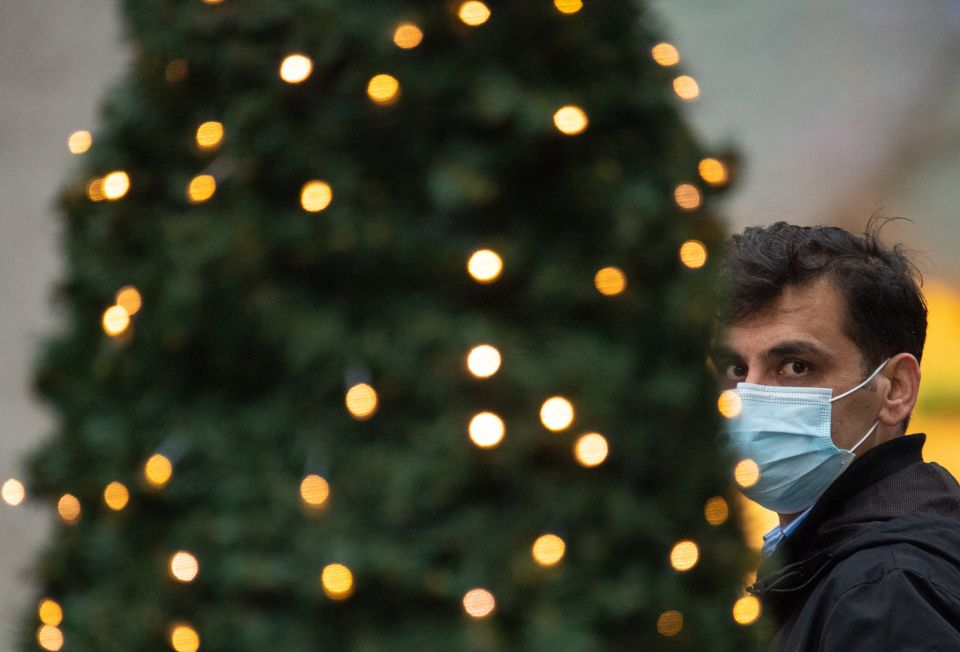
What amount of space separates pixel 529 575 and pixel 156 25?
2.92ft

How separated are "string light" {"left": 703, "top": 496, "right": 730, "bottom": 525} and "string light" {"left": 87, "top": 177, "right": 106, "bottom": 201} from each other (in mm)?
916

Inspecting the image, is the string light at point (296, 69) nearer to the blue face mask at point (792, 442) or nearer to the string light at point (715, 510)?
the string light at point (715, 510)

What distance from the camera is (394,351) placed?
134cm

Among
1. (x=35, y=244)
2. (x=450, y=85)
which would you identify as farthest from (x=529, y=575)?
(x=35, y=244)

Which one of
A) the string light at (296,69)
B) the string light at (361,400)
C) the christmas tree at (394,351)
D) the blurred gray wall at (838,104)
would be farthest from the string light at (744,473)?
the blurred gray wall at (838,104)

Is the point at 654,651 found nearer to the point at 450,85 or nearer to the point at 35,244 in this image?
the point at 450,85

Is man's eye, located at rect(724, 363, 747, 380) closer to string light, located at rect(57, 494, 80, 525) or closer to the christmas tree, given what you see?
the christmas tree

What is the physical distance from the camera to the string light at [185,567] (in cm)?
134

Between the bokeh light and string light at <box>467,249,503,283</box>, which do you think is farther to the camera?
the bokeh light

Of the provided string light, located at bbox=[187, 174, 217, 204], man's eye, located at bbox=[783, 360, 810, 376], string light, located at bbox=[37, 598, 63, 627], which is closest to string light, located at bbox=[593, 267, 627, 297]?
string light, located at bbox=[187, 174, 217, 204]

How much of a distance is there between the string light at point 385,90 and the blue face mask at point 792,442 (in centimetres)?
136

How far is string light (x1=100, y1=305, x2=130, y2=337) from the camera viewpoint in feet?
4.74

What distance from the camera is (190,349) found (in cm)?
142

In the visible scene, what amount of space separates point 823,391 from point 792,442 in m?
0.13
